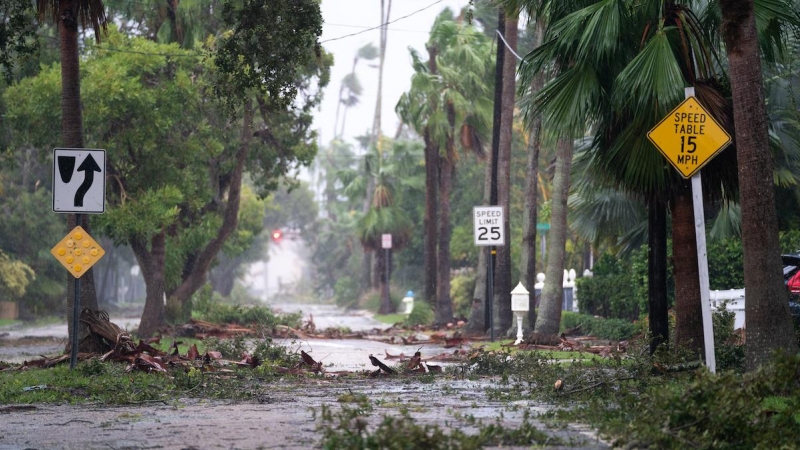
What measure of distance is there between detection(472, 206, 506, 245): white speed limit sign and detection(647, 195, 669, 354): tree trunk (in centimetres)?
1148

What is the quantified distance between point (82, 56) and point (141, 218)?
20.9 feet

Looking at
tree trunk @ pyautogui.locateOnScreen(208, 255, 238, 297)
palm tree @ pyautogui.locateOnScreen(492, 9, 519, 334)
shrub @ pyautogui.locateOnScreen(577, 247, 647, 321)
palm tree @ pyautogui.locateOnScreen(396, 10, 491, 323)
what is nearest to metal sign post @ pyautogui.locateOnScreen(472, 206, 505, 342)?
palm tree @ pyautogui.locateOnScreen(492, 9, 519, 334)

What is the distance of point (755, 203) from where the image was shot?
12.1 meters

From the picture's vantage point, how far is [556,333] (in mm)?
26156

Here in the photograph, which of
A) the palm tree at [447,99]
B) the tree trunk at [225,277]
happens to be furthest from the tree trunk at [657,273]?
the tree trunk at [225,277]

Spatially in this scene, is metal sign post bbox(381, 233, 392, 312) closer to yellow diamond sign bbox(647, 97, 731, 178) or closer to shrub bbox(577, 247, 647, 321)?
shrub bbox(577, 247, 647, 321)

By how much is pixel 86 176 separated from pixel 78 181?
13 cm

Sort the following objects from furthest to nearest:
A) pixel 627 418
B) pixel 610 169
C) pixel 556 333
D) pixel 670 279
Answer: pixel 556 333 < pixel 670 279 < pixel 610 169 < pixel 627 418

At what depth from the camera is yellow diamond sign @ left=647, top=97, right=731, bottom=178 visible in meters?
12.6

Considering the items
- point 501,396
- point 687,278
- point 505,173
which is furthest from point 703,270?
point 505,173

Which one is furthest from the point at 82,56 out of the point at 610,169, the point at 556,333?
the point at 610,169

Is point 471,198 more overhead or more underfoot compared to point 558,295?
more overhead

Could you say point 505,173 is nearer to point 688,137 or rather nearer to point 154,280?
point 154,280

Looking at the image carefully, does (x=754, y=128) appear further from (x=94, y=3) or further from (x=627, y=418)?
(x=94, y=3)
